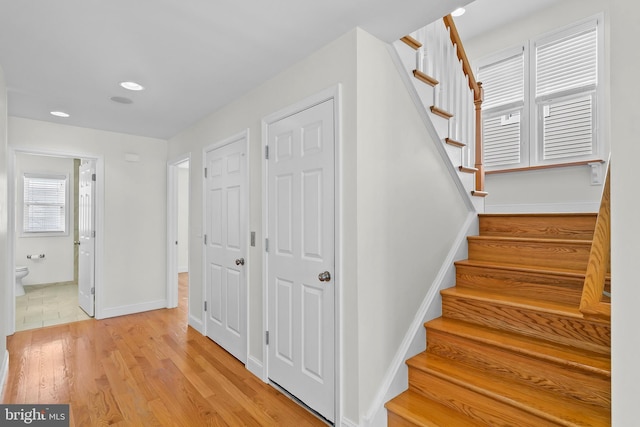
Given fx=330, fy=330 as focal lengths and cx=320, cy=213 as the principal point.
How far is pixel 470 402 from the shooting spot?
1770mm

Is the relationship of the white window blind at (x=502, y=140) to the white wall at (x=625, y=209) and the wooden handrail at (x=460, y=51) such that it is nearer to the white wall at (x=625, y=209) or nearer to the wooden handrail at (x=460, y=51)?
the wooden handrail at (x=460, y=51)

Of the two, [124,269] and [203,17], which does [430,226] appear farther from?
[124,269]

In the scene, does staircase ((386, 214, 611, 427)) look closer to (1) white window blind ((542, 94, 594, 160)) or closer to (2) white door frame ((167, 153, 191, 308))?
(1) white window blind ((542, 94, 594, 160))

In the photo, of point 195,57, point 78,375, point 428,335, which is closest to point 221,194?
point 195,57

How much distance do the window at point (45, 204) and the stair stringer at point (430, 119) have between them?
610 cm

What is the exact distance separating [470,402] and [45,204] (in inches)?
263

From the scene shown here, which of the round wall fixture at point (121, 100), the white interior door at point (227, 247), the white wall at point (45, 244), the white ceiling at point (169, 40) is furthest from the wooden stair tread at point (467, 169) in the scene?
the white wall at point (45, 244)

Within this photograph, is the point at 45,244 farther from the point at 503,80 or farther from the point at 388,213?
the point at 503,80

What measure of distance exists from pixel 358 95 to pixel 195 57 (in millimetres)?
1195

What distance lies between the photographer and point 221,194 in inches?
127

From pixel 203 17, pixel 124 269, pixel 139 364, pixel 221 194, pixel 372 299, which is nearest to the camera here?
pixel 203 17

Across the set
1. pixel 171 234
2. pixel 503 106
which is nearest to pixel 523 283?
pixel 503 106

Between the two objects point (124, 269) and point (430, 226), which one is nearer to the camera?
point (430, 226)

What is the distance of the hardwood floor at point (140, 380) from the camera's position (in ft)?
6.90
